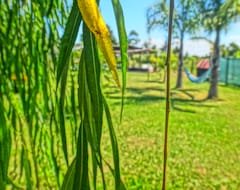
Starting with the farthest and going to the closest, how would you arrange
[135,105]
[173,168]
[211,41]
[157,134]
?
[211,41] < [135,105] < [157,134] < [173,168]

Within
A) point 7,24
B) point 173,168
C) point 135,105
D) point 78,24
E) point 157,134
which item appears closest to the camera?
point 78,24

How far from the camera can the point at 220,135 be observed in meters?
4.64

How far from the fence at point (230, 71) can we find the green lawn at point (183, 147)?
5070 millimetres

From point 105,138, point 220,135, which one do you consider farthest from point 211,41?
point 105,138

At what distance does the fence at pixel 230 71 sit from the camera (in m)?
11.6

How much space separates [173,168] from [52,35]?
8.97 feet

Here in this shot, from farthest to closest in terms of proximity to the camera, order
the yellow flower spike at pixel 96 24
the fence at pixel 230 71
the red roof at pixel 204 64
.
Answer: the red roof at pixel 204 64 < the fence at pixel 230 71 < the yellow flower spike at pixel 96 24

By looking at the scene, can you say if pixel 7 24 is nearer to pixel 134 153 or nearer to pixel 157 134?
pixel 134 153

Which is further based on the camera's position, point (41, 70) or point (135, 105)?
point (135, 105)

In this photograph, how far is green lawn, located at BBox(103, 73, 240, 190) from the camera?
3.02 m

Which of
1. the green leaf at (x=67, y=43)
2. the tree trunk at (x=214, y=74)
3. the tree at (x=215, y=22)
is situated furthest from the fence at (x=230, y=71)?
the green leaf at (x=67, y=43)

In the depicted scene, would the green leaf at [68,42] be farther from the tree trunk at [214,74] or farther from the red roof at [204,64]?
the red roof at [204,64]

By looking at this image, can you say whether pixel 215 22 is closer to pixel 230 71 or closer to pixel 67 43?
pixel 230 71

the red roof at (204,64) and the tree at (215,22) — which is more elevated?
the tree at (215,22)
